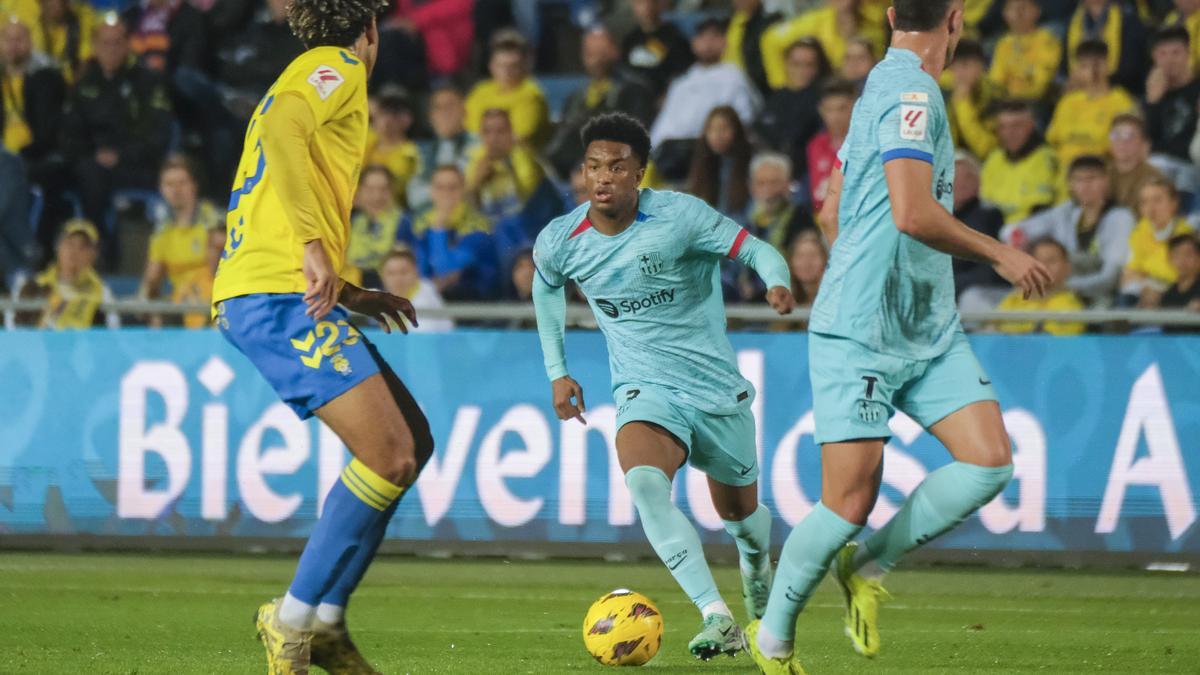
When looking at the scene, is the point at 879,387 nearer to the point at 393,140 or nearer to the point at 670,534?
the point at 670,534

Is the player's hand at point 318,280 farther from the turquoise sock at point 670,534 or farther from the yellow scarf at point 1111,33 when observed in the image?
the yellow scarf at point 1111,33

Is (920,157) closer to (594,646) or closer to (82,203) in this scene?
(594,646)

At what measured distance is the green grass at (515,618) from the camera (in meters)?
7.22

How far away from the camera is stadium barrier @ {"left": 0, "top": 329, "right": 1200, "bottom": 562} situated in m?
10.8

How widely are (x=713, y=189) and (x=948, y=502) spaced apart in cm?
781

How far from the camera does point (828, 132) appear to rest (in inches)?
519

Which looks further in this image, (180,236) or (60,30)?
(60,30)

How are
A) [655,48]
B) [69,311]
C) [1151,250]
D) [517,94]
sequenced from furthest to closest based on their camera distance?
1. [655,48]
2. [517,94]
3. [1151,250]
4. [69,311]

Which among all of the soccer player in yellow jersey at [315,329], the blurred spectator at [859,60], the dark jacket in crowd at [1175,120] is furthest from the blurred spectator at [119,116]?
the soccer player in yellow jersey at [315,329]

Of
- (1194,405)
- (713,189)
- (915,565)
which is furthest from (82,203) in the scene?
(1194,405)

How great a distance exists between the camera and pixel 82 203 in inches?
601

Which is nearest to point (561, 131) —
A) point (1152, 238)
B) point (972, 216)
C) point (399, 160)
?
point (399, 160)

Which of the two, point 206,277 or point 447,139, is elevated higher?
point 447,139

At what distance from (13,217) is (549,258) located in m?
8.43
